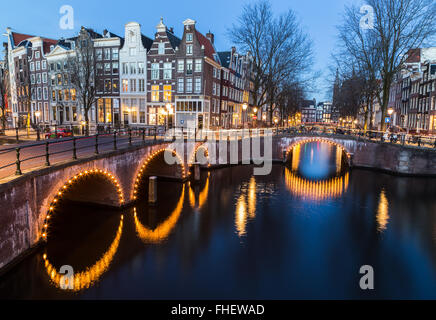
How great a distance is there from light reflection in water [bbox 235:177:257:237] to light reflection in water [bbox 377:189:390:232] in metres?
7.51

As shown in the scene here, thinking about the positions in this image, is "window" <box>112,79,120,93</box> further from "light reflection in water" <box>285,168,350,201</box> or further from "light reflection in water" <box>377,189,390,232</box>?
"light reflection in water" <box>377,189,390,232</box>

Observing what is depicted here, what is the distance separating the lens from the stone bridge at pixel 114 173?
10305 millimetres

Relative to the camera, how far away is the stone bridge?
10305 millimetres

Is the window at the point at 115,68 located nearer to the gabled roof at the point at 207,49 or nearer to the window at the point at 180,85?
the window at the point at 180,85

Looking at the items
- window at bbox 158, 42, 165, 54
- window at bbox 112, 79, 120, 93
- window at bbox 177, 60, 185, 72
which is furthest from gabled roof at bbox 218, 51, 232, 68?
window at bbox 112, 79, 120, 93

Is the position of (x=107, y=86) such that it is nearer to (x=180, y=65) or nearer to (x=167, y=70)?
(x=167, y=70)

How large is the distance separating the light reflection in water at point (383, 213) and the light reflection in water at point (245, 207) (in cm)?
751

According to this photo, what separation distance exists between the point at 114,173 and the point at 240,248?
8112mm

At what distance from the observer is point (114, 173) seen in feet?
54.0

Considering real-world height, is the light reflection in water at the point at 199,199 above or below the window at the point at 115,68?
below

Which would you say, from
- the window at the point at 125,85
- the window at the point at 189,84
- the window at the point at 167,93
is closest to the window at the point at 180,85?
the window at the point at 189,84

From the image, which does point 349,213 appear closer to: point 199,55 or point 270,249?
point 270,249

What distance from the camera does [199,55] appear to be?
133ft

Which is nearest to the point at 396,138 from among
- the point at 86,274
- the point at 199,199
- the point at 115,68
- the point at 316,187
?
the point at 316,187
